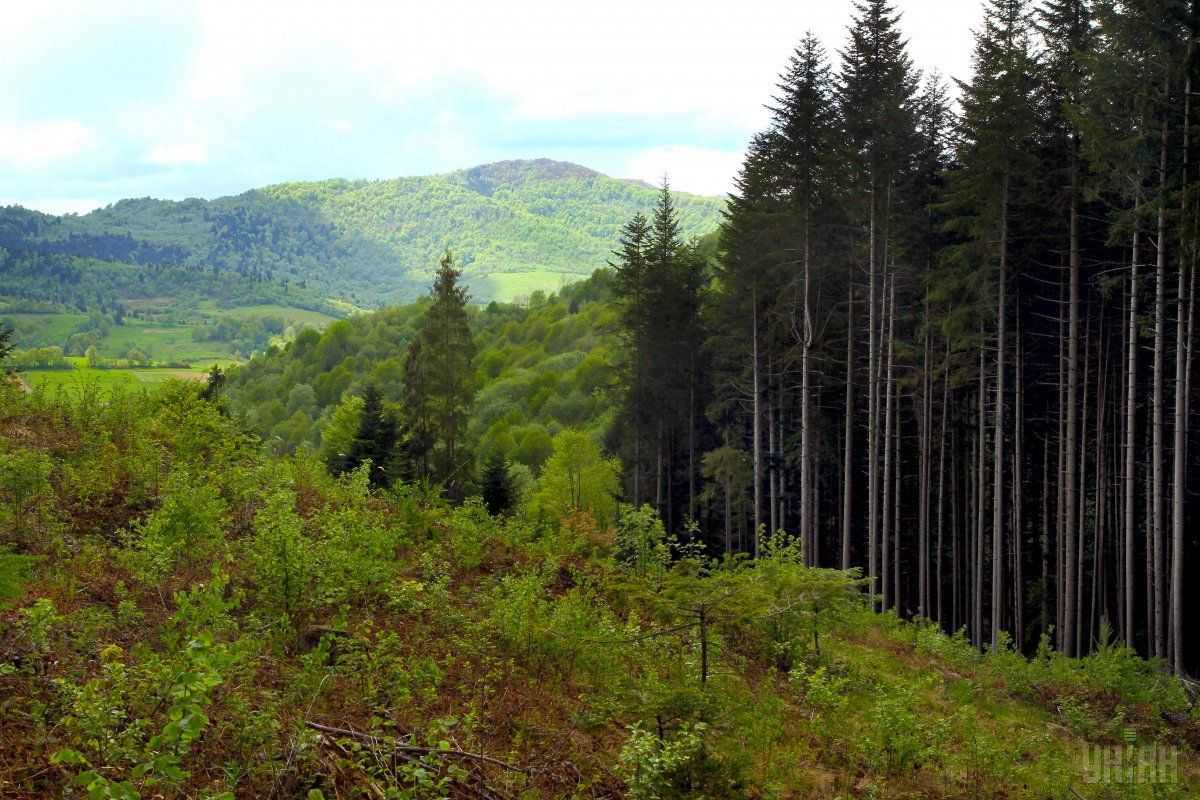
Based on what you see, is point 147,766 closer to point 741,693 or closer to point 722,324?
point 741,693

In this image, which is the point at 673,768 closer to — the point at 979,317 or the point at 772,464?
the point at 979,317

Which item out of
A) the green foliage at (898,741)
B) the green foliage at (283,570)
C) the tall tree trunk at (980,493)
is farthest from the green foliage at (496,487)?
the green foliage at (898,741)

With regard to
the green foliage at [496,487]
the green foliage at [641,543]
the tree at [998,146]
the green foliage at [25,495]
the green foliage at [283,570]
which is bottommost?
the green foliage at [496,487]

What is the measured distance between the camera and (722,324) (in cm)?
2883

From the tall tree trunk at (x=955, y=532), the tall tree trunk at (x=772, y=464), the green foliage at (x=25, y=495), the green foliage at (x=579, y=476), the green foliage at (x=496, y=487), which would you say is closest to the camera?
the green foliage at (x=25, y=495)

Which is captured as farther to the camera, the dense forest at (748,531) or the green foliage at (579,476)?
the green foliage at (579,476)

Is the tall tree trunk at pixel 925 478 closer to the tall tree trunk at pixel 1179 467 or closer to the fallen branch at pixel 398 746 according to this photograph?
the tall tree trunk at pixel 1179 467

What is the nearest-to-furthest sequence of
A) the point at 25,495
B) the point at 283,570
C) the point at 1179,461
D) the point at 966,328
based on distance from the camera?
the point at 283,570 < the point at 25,495 < the point at 1179,461 < the point at 966,328

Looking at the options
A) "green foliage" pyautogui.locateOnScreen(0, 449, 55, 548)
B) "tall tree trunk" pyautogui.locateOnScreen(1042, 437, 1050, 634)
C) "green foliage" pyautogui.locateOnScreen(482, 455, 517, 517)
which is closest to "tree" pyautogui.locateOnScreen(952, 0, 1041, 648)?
"tall tree trunk" pyautogui.locateOnScreen(1042, 437, 1050, 634)

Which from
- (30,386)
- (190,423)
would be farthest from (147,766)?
(30,386)

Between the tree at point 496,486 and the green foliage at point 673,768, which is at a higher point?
the green foliage at point 673,768

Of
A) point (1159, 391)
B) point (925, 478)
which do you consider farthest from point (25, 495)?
point (925, 478)

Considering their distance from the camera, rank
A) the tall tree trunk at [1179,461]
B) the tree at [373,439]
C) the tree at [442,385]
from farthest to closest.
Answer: the tree at [442,385] < the tree at [373,439] < the tall tree trunk at [1179,461]

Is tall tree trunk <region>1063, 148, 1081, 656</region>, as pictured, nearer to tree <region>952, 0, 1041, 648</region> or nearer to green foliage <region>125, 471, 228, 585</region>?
tree <region>952, 0, 1041, 648</region>
